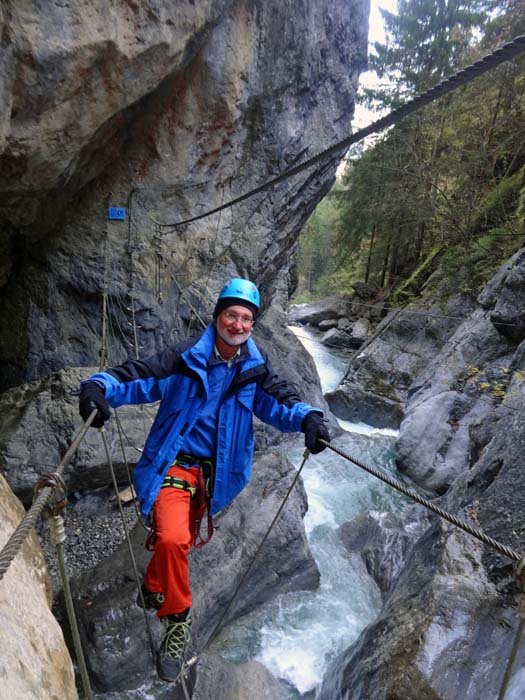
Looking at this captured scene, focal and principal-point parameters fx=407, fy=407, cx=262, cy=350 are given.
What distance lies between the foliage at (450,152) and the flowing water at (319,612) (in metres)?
6.99

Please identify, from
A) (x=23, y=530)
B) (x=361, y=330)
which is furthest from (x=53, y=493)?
(x=361, y=330)

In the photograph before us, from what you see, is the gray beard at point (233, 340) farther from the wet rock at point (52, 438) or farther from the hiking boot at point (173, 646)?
the wet rock at point (52, 438)

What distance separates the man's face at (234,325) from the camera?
2.43 metres

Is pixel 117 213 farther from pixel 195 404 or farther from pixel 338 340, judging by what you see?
pixel 338 340

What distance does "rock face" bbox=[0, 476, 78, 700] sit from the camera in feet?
4.13

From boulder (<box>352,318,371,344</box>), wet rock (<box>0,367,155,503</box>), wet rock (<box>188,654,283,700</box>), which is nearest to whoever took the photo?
wet rock (<box>188,654,283,700</box>)

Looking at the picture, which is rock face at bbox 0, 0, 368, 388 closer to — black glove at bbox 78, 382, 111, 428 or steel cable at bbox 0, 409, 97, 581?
black glove at bbox 78, 382, 111, 428

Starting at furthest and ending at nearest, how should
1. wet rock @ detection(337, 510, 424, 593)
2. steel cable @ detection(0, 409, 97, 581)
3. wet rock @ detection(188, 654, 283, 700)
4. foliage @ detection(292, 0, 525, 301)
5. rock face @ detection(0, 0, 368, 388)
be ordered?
foliage @ detection(292, 0, 525, 301)
wet rock @ detection(337, 510, 424, 593)
rock face @ detection(0, 0, 368, 388)
wet rock @ detection(188, 654, 283, 700)
steel cable @ detection(0, 409, 97, 581)

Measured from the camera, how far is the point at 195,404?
7.75 ft

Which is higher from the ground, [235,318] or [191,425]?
[235,318]

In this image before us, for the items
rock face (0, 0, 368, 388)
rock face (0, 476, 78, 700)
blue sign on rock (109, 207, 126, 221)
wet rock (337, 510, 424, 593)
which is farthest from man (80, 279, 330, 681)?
blue sign on rock (109, 207, 126, 221)

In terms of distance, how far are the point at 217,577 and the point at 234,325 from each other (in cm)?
253

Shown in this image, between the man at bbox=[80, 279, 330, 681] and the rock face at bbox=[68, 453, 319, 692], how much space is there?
1129 mm

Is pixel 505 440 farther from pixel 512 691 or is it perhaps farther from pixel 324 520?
pixel 324 520
